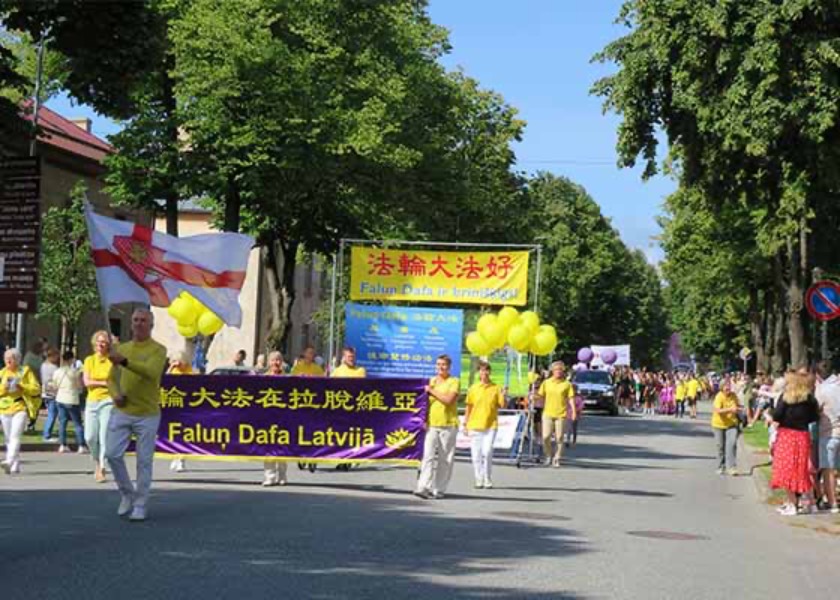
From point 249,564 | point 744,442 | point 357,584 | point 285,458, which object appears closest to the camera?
point 357,584

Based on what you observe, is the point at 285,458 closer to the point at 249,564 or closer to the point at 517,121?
the point at 249,564

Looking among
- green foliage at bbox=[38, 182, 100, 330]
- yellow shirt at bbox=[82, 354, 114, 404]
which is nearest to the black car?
green foliage at bbox=[38, 182, 100, 330]

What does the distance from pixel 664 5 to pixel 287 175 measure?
15.5 meters

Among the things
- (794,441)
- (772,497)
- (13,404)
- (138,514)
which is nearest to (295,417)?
(13,404)

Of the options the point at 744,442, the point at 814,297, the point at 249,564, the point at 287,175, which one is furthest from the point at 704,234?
the point at 249,564

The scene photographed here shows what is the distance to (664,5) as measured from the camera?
19453 millimetres

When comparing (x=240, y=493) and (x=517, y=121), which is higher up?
(x=517, y=121)

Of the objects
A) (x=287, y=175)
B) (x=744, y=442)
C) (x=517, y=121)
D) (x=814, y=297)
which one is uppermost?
(x=517, y=121)

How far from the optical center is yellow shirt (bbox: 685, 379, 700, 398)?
59.0 meters

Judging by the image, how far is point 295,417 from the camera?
17125 mm

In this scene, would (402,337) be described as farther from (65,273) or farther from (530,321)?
(65,273)

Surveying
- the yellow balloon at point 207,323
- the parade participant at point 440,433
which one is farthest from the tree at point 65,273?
the parade participant at point 440,433

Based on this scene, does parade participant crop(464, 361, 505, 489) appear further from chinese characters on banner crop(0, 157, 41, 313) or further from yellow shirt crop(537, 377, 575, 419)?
chinese characters on banner crop(0, 157, 41, 313)

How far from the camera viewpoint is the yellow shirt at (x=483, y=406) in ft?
59.3
